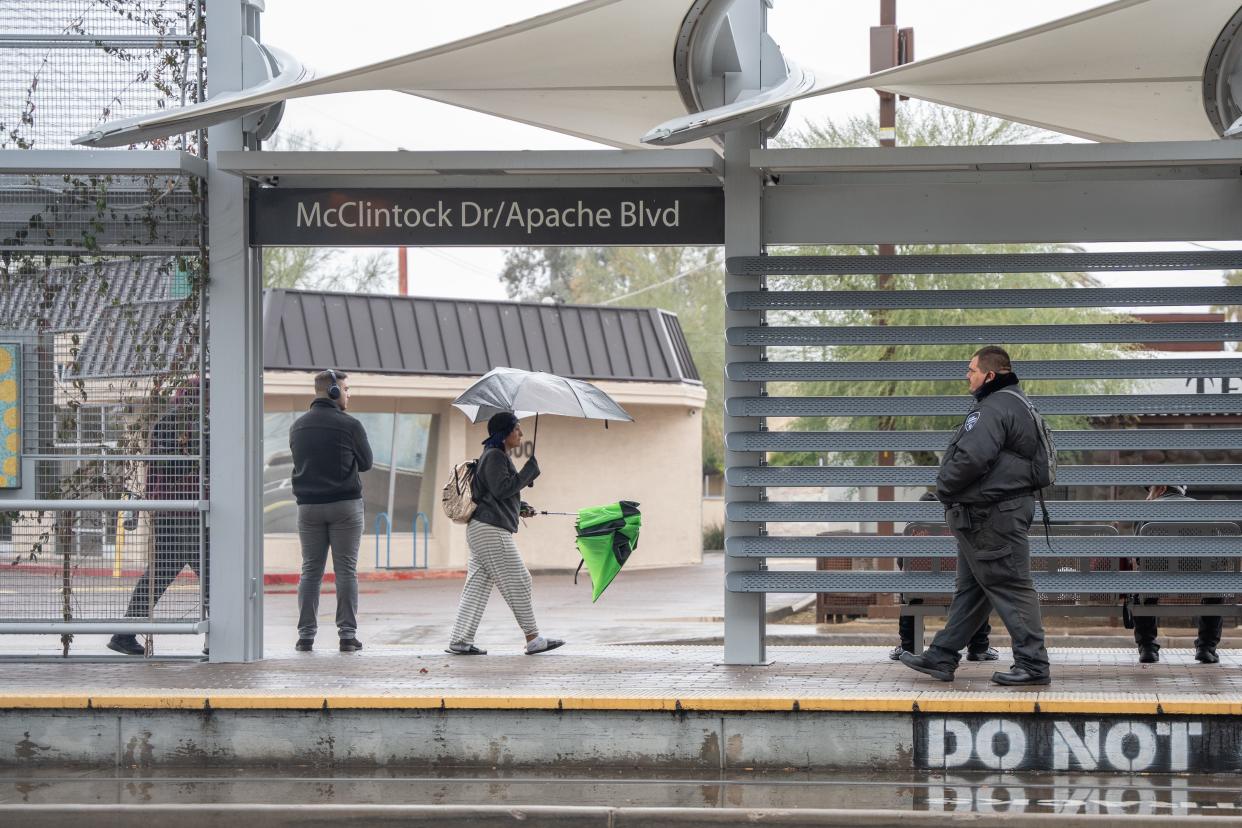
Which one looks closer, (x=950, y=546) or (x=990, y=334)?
(x=950, y=546)

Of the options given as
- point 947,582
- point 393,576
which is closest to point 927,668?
point 947,582

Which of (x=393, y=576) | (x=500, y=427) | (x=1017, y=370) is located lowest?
(x=393, y=576)

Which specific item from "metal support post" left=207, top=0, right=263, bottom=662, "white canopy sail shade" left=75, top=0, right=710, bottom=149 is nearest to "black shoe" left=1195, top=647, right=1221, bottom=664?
"white canopy sail shade" left=75, top=0, right=710, bottom=149

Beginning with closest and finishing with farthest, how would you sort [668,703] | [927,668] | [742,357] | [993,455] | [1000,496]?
[668,703] → [993,455] → [1000,496] → [927,668] → [742,357]

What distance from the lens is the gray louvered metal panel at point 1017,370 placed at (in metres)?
9.02

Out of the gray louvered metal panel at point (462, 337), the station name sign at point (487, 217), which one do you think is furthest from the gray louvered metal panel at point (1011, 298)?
the gray louvered metal panel at point (462, 337)

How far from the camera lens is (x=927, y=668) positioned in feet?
28.0

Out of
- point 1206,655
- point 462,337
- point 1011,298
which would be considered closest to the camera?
point 1011,298

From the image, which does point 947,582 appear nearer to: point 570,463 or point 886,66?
point 886,66

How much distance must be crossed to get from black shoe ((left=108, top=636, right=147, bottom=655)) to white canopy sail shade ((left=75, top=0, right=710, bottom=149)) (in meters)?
3.41

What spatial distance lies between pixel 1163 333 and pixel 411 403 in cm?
1900

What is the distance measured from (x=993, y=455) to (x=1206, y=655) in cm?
258

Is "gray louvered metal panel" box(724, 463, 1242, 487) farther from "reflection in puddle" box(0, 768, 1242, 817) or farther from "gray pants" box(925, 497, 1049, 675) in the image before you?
"reflection in puddle" box(0, 768, 1242, 817)

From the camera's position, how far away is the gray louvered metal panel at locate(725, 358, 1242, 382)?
9.02 meters
